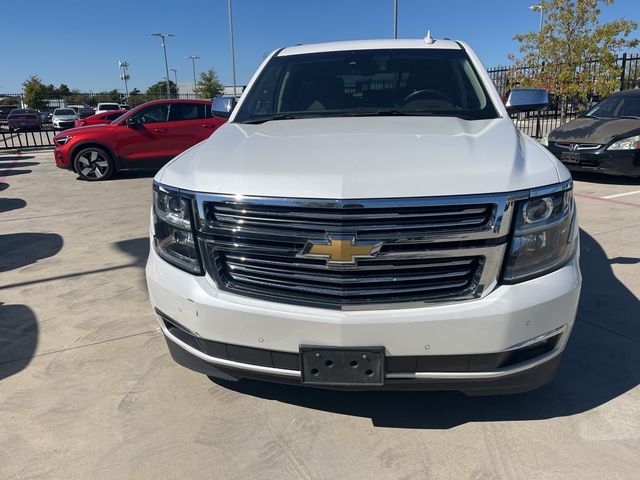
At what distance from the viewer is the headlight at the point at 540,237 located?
2.08 m

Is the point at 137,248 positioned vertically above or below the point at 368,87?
below

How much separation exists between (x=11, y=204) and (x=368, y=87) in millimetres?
7410

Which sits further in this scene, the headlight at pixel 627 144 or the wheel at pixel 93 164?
the wheel at pixel 93 164

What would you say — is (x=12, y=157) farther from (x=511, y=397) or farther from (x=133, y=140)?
(x=511, y=397)

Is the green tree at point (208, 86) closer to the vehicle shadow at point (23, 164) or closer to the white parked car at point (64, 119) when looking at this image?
the white parked car at point (64, 119)

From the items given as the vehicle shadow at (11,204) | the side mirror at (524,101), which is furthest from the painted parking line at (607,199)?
the vehicle shadow at (11,204)

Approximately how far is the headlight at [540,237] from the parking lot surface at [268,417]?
0.87m

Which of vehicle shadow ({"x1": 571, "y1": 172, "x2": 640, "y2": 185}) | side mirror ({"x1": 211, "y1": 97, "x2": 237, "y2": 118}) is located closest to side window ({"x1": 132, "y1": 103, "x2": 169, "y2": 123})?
A: side mirror ({"x1": 211, "y1": 97, "x2": 237, "y2": 118})

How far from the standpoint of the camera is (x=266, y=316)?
83.2 inches

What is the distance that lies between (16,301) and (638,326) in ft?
15.6

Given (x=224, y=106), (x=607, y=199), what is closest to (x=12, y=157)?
(x=224, y=106)

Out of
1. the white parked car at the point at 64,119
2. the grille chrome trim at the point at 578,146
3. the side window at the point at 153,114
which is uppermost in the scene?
the side window at the point at 153,114

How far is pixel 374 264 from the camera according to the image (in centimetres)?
205

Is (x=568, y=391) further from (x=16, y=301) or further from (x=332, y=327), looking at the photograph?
(x=16, y=301)
